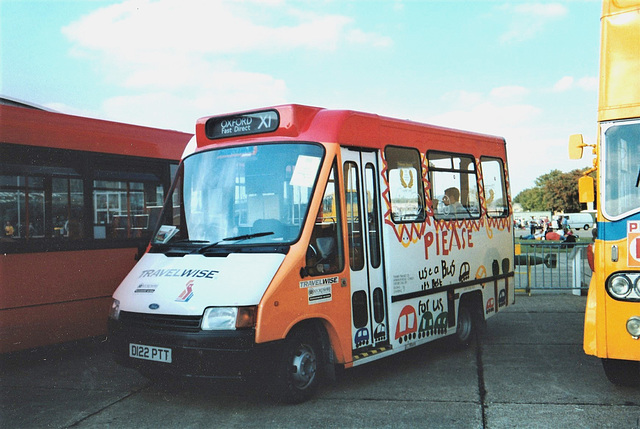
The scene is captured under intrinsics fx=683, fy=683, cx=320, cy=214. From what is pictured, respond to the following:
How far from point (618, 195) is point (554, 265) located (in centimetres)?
946

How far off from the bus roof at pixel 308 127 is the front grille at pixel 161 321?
202 centimetres

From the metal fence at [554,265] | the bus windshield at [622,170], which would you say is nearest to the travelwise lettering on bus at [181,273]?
the bus windshield at [622,170]

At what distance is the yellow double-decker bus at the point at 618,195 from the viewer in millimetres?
5945

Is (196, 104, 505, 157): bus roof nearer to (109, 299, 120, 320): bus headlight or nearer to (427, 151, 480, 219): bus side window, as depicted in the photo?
(427, 151, 480, 219): bus side window

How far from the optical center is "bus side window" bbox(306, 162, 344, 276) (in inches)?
253

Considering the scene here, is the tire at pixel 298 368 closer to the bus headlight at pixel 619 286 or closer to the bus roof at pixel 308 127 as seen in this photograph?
the bus roof at pixel 308 127

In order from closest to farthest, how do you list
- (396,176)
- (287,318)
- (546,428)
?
(546,428)
(287,318)
(396,176)

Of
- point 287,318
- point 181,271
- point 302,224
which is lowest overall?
point 287,318

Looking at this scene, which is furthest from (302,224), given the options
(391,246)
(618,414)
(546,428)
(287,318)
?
(618,414)

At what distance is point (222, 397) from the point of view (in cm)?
667

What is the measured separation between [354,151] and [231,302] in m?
2.22

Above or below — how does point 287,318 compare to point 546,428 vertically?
above

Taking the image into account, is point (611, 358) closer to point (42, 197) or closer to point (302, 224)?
point (302, 224)

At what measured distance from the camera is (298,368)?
6246 mm
